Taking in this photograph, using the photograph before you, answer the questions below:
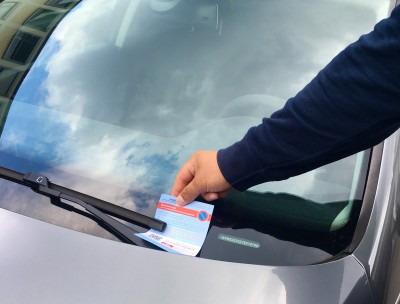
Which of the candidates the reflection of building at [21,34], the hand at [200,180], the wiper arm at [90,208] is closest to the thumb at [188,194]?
the hand at [200,180]

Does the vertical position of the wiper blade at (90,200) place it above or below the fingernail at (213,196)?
below

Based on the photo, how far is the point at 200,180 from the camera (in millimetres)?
1245

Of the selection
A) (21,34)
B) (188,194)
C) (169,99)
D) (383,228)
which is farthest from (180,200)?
(21,34)

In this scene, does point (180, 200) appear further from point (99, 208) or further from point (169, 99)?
point (169, 99)

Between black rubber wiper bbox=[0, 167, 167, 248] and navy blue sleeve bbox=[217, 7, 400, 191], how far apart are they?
0.23 m

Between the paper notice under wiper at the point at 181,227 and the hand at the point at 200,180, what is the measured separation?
22mm

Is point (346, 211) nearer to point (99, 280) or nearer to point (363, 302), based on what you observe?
point (363, 302)

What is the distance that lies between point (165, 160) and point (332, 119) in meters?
0.47

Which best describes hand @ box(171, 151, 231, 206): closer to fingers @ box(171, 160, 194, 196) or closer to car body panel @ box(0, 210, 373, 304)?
fingers @ box(171, 160, 194, 196)

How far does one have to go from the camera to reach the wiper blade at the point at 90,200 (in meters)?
1.24

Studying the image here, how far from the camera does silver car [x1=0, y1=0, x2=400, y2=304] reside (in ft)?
3.72

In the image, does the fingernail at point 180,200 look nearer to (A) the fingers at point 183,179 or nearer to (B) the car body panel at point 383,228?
(A) the fingers at point 183,179

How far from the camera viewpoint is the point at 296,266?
1158 millimetres

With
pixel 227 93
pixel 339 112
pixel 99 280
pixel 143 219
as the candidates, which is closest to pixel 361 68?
pixel 339 112
